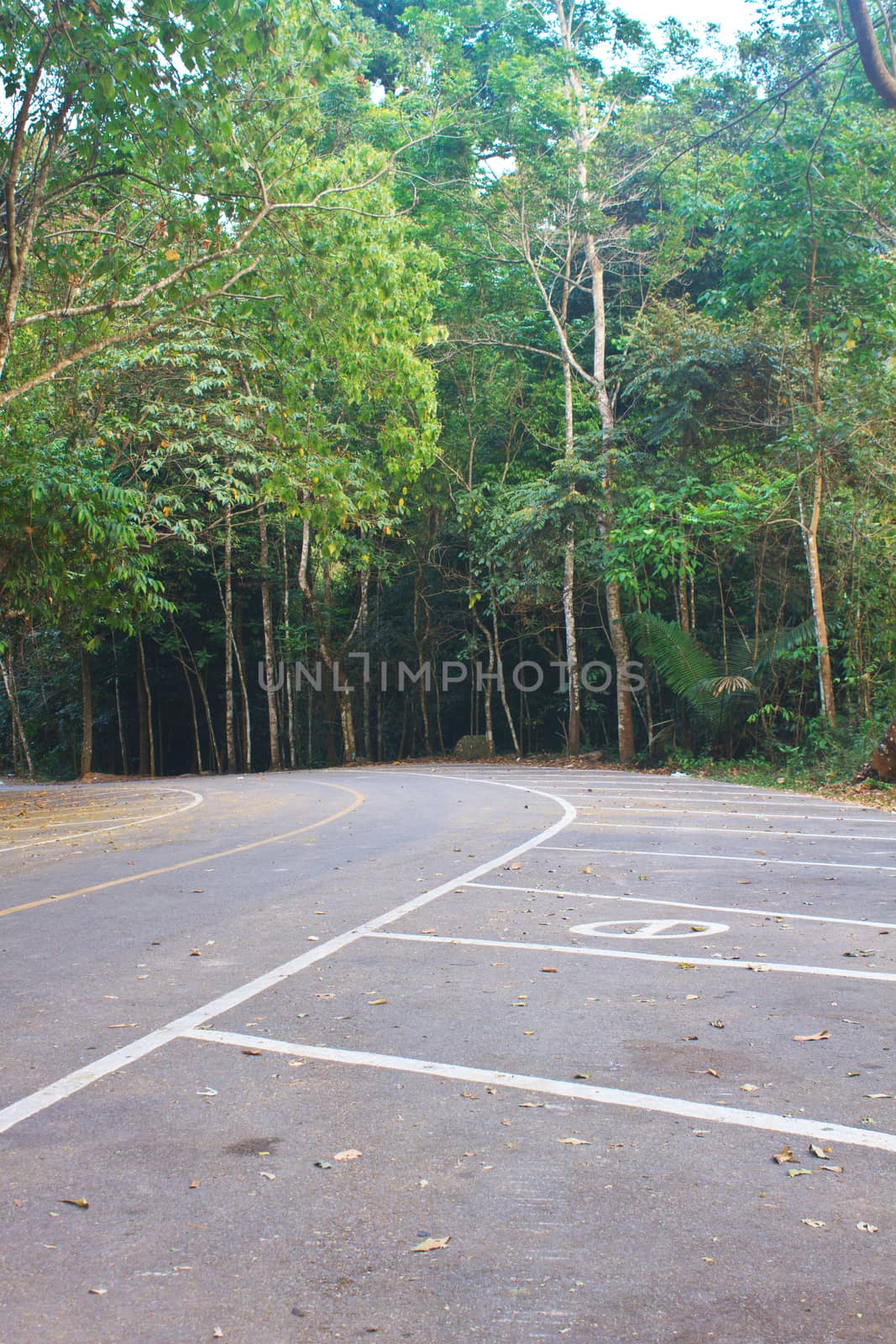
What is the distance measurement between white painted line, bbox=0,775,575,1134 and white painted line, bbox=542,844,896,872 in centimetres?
237

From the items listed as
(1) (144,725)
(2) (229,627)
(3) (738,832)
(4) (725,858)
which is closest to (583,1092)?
(4) (725,858)

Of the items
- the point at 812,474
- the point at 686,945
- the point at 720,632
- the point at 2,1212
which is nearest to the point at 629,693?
the point at 720,632

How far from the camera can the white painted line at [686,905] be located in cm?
792

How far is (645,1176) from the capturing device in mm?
3770

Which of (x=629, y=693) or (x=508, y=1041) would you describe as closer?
(x=508, y=1041)

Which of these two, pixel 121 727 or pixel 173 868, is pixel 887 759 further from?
pixel 121 727

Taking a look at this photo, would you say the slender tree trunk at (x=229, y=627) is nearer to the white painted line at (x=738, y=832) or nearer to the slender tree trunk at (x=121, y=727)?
the slender tree trunk at (x=121, y=727)

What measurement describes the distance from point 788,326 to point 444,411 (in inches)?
509

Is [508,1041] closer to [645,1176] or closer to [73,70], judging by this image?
[645,1176]

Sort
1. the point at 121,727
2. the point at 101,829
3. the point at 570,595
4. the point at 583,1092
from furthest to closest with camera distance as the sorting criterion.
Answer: the point at 121,727 < the point at 570,595 < the point at 101,829 < the point at 583,1092

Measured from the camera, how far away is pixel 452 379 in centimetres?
3303

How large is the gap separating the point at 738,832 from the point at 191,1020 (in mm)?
8927

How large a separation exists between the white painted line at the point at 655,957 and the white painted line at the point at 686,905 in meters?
1.32

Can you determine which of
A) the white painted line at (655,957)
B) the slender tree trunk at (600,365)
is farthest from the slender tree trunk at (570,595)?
the white painted line at (655,957)
